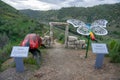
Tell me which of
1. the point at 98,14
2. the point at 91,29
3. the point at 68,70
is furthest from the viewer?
the point at 98,14

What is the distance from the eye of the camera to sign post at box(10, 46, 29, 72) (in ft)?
28.3

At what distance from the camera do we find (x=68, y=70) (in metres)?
9.30

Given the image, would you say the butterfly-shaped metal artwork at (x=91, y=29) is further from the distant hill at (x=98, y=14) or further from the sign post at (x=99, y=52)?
the distant hill at (x=98, y=14)

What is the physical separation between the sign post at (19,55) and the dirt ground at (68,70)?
0.24 m

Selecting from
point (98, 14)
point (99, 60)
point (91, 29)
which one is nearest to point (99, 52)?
point (99, 60)

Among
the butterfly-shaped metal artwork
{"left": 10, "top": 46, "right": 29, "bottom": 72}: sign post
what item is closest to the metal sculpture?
the butterfly-shaped metal artwork

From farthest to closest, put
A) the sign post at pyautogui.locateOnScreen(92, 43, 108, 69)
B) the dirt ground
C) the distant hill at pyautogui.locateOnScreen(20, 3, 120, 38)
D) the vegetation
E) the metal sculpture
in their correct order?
the distant hill at pyautogui.locateOnScreen(20, 3, 120, 38) → the vegetation → the metal sculpture → the sign post at pyautogui.locateOnScreen(92, 43, 108, 69) → the dirt ground

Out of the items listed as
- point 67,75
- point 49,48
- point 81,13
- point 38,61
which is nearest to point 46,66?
point 38,61

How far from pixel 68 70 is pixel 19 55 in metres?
2.09

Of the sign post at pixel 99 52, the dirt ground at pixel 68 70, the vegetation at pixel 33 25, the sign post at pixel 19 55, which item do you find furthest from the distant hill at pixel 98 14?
the sign post at pixel 19 55

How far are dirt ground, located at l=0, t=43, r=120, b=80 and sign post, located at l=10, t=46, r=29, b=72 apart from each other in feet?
0.77

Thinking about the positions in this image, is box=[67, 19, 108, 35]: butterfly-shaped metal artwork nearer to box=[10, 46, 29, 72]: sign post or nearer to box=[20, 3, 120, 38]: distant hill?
box=[10, 46, 29, 72]: sign post

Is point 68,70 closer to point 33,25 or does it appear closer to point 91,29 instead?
point 91,29

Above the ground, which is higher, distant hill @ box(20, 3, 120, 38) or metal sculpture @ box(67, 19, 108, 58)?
distant hill @ box(20, 3, 120, 38)
